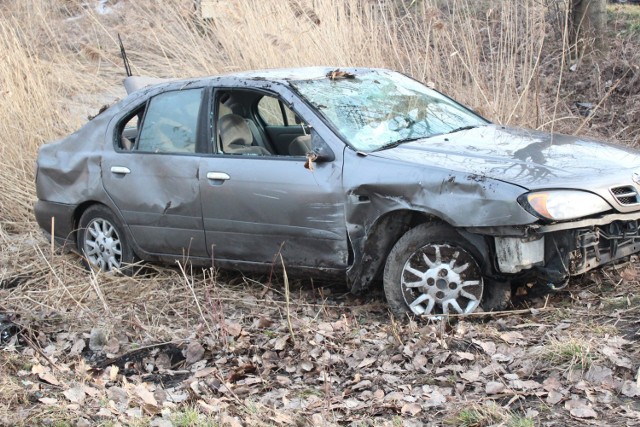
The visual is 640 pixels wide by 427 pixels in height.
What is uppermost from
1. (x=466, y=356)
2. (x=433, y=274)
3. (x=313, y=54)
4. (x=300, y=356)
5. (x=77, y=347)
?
(x=313, y=54)

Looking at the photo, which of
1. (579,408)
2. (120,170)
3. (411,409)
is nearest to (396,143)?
(411,409)

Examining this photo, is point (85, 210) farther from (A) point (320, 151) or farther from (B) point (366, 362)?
(B) point (366, 362)

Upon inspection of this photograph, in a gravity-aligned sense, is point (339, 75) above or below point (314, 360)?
above

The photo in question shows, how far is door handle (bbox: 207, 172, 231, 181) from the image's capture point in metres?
6.11

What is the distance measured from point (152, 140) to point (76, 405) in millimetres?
2597

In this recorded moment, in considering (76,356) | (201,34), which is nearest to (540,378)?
(76,356)

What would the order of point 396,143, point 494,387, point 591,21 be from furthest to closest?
point 591,21 → point 396,143 → point 494,387

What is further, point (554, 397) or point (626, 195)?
point (626, 195)

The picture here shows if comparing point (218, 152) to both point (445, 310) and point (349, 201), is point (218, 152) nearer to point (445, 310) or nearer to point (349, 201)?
point (349, 201)

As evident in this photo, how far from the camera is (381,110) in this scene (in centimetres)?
614

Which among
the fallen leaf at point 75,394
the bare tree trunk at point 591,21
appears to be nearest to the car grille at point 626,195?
the fallen leaf at point 75,394

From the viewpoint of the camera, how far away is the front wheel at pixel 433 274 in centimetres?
527

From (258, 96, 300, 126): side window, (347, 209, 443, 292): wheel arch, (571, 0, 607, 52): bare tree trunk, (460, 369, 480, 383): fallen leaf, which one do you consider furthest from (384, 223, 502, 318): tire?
(571, 0, 607, 52): bare tree trunk

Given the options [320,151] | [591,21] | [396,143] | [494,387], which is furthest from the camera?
[591,21]
